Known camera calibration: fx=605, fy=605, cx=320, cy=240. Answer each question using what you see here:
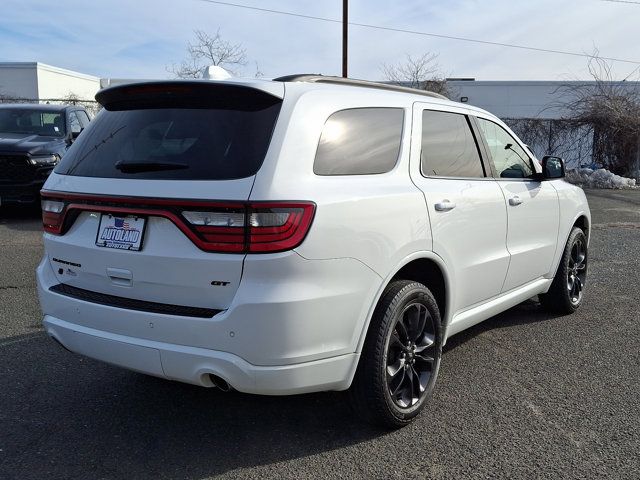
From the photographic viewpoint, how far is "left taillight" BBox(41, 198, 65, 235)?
317cm

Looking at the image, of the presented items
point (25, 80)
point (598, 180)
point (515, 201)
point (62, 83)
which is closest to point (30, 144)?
point (515, 201)

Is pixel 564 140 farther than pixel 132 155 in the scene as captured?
Yes

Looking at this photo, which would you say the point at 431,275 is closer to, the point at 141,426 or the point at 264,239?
the point at 264,239

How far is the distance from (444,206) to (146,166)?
1.66 metres

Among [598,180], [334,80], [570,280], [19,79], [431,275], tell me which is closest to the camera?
[334,80]

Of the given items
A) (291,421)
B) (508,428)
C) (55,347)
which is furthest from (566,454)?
(55,347)

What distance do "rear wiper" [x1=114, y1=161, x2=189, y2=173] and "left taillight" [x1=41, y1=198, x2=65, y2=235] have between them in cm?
43

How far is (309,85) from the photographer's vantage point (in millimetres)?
3057

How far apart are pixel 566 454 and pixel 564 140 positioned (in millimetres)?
21106

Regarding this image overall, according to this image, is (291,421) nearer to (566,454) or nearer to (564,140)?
(566,454)

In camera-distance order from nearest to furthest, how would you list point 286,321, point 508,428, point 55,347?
point 286,321, point 508,428, point 55,347

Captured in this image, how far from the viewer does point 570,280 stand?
17.7 ft

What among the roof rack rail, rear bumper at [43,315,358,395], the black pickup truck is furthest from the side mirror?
the black pickup truck

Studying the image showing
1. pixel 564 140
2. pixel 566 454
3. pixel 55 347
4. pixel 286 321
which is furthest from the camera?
pixel 564 140
